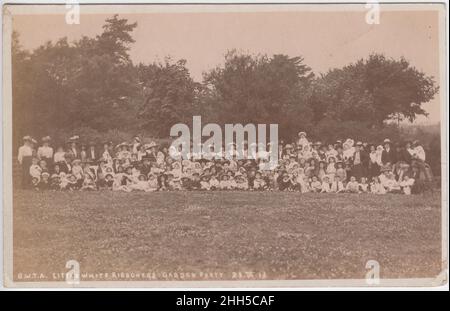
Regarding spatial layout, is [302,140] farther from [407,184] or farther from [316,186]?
[407,184]

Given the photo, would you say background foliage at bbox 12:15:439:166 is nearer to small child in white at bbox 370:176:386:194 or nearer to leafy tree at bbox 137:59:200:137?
leafy tree at bbox 137:59:200:137

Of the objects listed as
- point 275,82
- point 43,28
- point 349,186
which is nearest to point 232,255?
point 349,186

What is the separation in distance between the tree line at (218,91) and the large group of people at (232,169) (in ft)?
0.80

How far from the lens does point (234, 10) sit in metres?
6.82

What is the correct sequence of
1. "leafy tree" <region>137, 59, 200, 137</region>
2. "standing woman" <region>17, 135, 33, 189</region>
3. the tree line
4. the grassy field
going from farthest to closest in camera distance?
1. "leafy tree" <region>137, 59, 200, 137</region>
2. the tree line
3. "standing woman" <region>17, 135, 33, 189</region>
4. the grassy field

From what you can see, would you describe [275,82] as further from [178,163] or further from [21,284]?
[21,284]

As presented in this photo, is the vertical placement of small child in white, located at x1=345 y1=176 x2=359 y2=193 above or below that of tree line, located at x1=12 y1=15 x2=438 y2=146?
below

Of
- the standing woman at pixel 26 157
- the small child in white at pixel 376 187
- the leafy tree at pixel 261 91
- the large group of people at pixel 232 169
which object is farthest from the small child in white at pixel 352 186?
the standing woman at pixel 26 157

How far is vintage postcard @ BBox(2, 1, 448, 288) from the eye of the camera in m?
6.61

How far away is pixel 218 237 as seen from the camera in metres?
6.63

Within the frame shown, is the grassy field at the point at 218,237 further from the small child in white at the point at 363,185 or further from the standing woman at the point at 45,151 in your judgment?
the standing woman at the point at 45,151

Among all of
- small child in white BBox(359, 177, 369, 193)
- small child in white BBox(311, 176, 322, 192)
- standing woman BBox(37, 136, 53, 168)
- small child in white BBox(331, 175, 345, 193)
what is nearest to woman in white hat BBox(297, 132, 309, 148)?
small child in white BBox(311, 176, 322, 192)

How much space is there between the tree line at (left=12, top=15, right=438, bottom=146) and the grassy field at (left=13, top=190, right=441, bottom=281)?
1061 mm

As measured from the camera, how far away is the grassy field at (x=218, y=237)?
6.57 meters
